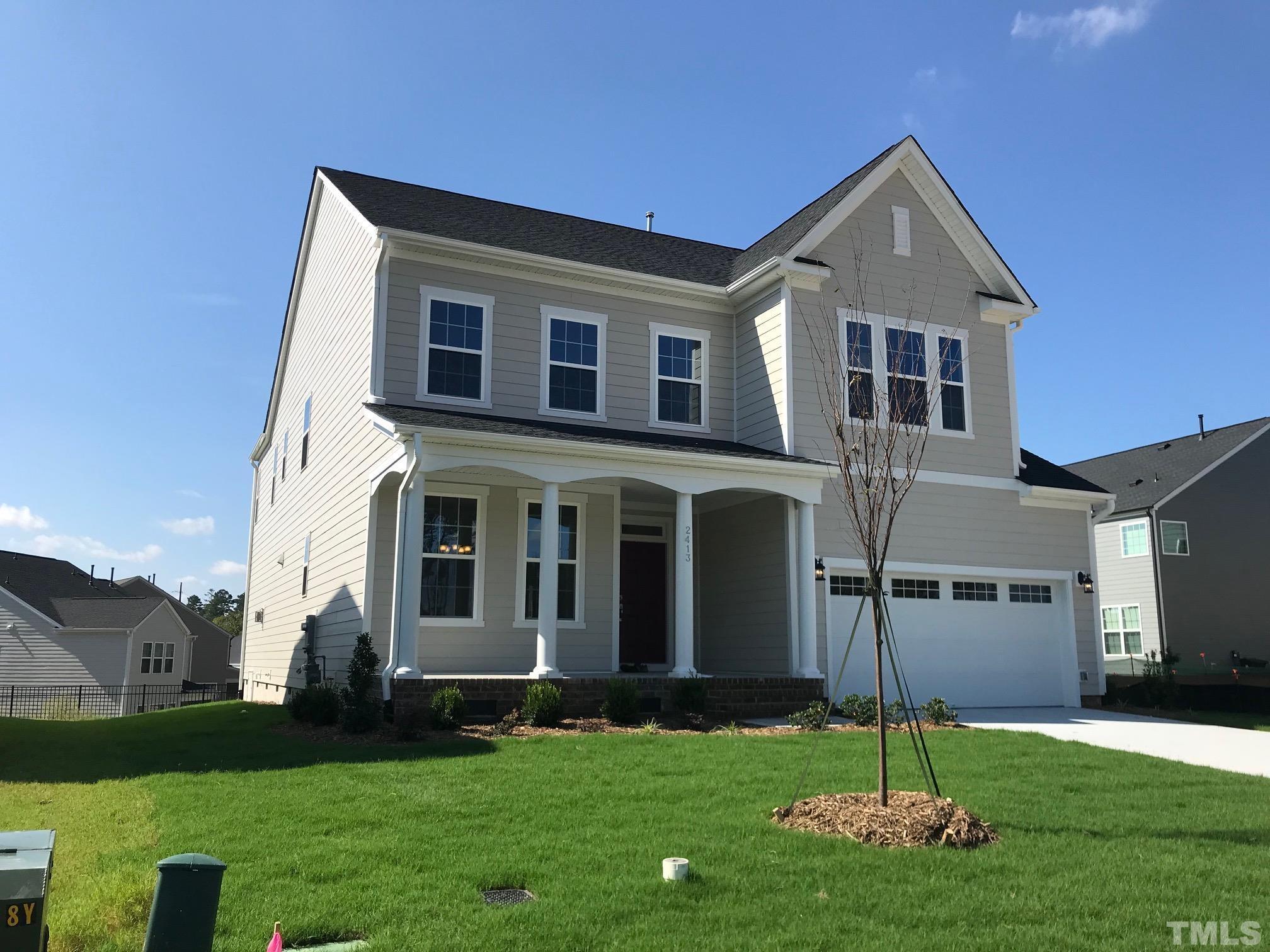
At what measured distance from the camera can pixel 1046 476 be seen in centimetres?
1784

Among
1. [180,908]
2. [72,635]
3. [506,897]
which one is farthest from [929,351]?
[72,635]

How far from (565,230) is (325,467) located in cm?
608

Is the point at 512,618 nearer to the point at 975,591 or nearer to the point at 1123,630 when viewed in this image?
the point at 975,591

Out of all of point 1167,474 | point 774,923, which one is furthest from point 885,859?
point 1167,474

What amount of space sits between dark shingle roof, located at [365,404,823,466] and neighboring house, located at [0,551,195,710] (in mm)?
25910

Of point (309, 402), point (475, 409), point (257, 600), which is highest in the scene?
point (309, 402)

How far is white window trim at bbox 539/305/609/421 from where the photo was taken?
50.6 ft

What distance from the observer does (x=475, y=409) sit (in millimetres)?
14844

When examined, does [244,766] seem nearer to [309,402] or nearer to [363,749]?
[363,749]

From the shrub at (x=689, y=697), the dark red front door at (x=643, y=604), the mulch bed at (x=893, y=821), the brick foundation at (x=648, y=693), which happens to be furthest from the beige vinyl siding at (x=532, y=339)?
the mulch bed at (x=893, y=821)

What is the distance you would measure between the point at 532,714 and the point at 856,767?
14.5 ft

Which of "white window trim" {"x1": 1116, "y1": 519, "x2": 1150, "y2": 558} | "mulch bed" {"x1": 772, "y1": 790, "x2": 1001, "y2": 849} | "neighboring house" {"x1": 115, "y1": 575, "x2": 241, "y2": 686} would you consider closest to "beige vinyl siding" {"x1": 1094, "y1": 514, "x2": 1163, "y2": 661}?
"white window trim" {"x1": 1116, "y1": 519, "x2": 1150, "y2": 558}

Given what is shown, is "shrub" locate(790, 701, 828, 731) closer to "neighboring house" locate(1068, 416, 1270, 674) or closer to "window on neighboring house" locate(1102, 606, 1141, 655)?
"neighboring house" locate(1068, 416, 1270, 674)

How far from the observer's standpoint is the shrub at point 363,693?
37.6 feet
